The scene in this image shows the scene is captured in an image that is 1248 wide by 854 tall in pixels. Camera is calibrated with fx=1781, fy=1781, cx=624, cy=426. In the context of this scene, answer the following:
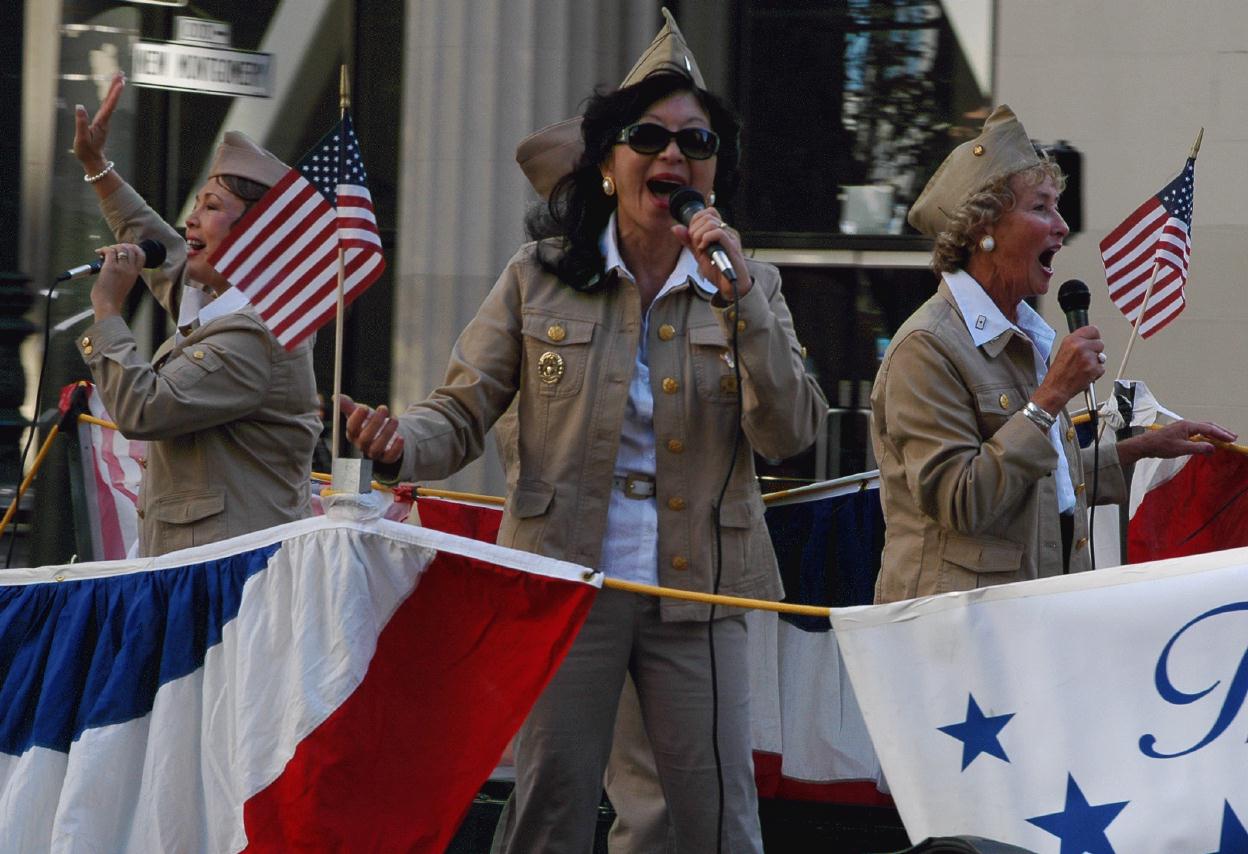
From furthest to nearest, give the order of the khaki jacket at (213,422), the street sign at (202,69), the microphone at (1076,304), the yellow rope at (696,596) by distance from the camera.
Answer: the street sign at (202,69) < the khaki jacket at (213,422) < the microphone at (1076,304) < the yellow rope at (696,596)

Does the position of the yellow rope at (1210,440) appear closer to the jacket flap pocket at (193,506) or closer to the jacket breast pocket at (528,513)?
the jacket breast pocket at (528,513)

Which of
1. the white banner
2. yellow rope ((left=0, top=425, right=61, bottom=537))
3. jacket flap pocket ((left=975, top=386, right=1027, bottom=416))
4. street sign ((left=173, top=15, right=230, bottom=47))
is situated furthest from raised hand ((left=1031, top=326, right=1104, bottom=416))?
street sign ((left=173, top=15, right=230, bottom=47))

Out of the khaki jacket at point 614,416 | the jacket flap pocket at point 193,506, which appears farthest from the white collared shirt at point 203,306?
the khaki jacket at point 614,416

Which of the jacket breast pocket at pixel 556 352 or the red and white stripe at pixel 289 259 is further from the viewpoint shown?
the red and white stripe at pixel 289 259

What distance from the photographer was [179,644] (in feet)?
12.7

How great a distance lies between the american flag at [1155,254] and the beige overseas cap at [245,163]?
8.89 feet

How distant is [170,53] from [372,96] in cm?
110

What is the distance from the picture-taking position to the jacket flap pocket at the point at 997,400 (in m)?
4.12

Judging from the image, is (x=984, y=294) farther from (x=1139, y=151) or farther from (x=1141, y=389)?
(x=1139, y=151)

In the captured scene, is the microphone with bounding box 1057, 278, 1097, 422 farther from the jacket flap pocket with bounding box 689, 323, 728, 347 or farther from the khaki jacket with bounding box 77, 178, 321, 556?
the khaki jacket with bounding box 77, 178, 321, 556

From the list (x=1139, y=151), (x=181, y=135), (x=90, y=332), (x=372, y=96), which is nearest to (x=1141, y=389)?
(x=1139, y=151)

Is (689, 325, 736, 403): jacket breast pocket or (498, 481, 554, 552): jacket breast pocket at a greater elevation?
(689, 325, 736, 403): jacket breast pocket

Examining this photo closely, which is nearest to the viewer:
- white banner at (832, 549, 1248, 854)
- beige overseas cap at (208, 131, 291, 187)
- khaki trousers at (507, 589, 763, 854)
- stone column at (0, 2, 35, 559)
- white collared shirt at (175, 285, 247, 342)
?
white banner at (832, 549, 1248, 854)

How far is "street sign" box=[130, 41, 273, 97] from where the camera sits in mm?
8586
